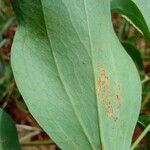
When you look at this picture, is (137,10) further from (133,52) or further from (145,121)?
(133,52)

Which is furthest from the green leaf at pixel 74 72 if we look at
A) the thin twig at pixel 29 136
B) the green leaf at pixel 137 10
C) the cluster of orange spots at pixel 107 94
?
the thin twig at pixel 29 136

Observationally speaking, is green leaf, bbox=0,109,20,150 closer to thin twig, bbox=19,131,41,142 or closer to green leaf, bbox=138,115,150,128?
green leaf, bbox=138,115,150,128

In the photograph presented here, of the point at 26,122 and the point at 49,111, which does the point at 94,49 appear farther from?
the point at 26,122

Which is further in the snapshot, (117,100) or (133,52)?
(133,52)

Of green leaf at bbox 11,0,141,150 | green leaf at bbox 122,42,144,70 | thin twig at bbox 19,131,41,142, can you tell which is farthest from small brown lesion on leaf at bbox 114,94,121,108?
thin twig at bbox 19,131,41,142

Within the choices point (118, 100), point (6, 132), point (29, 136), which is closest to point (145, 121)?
point (118, 100)

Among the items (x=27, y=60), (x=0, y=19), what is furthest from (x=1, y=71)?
(x=27, y=60)
